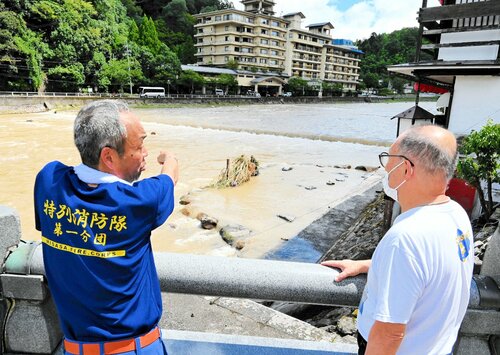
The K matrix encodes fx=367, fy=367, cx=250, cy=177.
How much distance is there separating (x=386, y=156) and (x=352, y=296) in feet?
2.30

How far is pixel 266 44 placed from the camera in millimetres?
71375

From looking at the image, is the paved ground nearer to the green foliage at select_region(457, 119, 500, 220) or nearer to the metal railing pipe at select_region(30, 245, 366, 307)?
the metal railing pipe at select_region(30, 245, 366, 307)

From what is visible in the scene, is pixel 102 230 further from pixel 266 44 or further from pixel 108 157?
pixel 266 44

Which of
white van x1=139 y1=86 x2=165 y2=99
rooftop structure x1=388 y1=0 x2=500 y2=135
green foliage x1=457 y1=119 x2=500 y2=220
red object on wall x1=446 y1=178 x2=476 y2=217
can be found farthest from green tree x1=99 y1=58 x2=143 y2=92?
green foliage x1=457 y1=119 x2=500 y2=220

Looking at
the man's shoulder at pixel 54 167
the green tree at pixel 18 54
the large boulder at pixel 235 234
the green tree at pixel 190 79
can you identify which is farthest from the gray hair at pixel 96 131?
the green tree at pixel 190 79

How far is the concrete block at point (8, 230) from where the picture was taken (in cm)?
175

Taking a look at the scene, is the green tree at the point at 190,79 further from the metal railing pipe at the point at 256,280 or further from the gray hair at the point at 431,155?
the gray hair at the point at 431,155

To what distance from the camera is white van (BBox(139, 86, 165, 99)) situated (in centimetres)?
4621

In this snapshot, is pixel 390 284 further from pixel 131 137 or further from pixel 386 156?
pixel 131 137

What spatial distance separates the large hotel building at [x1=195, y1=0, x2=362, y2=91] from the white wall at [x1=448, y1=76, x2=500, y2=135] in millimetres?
58413

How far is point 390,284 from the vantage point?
1.20 meters

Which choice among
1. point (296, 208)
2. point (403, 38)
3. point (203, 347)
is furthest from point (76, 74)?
point (403, 38)

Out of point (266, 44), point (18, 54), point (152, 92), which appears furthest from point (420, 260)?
point (266, 44)

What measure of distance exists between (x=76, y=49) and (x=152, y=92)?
33.4 feet
